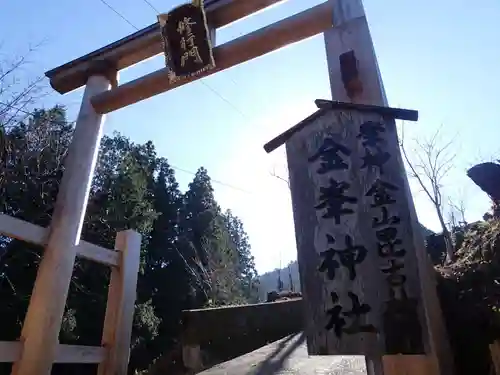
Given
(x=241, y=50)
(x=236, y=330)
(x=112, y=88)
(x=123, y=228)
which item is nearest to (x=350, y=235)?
(x=241, y=50)

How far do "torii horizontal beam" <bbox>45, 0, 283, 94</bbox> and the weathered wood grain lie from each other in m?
2.86

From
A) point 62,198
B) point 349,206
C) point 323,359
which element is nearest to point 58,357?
point 62,198

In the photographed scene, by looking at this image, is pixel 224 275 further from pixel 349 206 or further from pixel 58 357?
pixel 349 206

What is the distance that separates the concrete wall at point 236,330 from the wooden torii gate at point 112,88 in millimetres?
3687

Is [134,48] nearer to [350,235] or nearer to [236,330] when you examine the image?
[350,235]

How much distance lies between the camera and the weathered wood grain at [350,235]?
6.32ft

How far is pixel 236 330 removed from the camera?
774 centimetres

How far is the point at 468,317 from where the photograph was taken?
10.4 feet

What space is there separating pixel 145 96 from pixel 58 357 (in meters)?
3.10

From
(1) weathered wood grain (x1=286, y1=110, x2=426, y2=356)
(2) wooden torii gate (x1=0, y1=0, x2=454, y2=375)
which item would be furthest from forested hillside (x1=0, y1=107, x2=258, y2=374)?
(1) weathered wood grain (x1=286, y1=110, x2=426, y2=356)

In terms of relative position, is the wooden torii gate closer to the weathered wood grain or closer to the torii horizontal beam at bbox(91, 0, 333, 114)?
the torii horizontal beam at bbox(91, 0, 333, 114)

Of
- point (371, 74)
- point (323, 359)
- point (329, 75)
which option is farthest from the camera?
point (323, 359)

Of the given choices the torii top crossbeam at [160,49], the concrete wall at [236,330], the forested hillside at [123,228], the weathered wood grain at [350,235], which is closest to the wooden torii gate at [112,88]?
the torii top crossbeam at [160,49]

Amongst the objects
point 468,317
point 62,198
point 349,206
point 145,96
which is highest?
point 145,96
